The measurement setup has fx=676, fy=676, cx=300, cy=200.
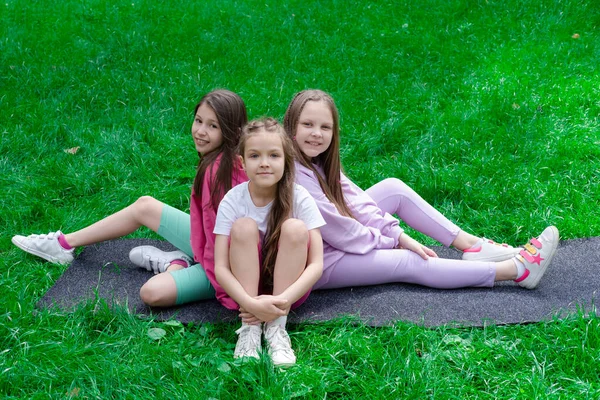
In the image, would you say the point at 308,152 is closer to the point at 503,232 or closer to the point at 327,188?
the point at 327,188

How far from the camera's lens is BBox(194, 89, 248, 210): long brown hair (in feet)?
10.9

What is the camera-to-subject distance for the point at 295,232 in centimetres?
300

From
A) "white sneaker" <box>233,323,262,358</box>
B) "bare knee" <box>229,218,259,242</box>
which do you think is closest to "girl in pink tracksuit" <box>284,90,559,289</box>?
"bare knee" <box>229,218,259,242</box>

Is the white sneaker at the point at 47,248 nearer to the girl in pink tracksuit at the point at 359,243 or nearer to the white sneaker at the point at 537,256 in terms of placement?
the girl in pink tracksuit at the point at 359,243

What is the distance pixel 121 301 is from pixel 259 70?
13.3 feet

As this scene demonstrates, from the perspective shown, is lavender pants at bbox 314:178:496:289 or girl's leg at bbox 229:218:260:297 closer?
girl's leg at bbox 229:218:260:297

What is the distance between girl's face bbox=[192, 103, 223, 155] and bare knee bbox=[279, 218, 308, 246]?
682 millimetres

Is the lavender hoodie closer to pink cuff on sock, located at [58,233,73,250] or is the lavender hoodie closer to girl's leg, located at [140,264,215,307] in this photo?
girl's leg, located at [140,264,215,307]

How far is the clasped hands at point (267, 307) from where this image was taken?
2934mm

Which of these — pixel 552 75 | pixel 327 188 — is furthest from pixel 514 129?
pixel 327 188

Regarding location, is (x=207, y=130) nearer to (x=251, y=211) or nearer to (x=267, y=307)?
(x=251, y=211)

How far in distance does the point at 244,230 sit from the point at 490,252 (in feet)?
4.78

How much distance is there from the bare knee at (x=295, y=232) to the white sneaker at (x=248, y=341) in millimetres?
415

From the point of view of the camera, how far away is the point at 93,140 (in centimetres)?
573
